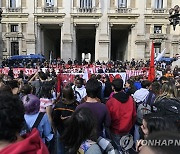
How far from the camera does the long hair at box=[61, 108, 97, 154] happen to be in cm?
292

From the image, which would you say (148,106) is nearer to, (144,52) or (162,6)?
(144,52)

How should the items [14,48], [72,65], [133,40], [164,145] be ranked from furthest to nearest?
[14,48], [133,40], [72,65], [164,145]

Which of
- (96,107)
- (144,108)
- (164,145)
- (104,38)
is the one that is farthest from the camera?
(104,38)

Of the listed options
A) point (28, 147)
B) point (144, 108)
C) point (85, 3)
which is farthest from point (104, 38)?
point (28, 147)

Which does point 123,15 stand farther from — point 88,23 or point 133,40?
point 88,23

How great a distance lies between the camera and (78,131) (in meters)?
2.95

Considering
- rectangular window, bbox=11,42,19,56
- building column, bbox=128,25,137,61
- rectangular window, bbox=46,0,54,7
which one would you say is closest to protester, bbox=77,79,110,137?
building column, bbox=128,25,137,61

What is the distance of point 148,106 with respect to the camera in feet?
18.2

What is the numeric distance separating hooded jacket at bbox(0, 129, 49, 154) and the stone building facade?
3828cm

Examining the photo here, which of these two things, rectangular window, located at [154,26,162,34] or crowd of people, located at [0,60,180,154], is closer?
crowd of people, located at [0,60,180,154]

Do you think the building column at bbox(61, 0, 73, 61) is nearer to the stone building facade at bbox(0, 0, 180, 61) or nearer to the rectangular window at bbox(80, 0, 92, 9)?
the stone building facade at bbox(0, 0, 180, 61)

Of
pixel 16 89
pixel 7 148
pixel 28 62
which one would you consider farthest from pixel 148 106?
pixel 28 62

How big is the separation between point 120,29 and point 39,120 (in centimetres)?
4242

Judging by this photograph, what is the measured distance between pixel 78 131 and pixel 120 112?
207cm
